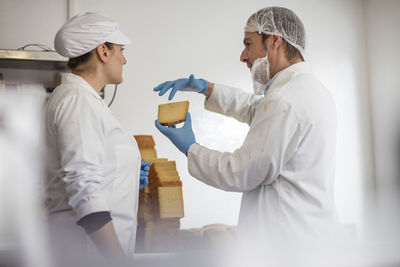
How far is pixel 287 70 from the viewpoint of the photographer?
1.46m

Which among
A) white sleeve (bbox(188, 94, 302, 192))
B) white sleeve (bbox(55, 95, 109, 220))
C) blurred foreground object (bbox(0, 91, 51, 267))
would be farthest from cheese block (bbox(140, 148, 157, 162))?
blurred foreground object (bbox(0, 91, 51, 267))

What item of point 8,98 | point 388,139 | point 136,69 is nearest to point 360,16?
point 388,139

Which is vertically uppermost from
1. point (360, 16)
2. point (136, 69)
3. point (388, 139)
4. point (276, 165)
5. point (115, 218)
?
point (360, 16)

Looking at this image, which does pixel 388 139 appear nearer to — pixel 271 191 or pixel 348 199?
pixel 348 199

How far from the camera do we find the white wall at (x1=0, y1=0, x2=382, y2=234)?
329 cm

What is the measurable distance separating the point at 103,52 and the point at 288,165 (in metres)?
0.75

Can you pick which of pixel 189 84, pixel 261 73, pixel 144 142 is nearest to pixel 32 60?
pixel 144 142

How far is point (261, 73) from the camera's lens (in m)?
1.65

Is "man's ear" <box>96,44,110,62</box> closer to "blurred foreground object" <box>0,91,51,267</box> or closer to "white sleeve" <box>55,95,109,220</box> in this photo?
"white sleeve" <box>55,95,109,220</box>

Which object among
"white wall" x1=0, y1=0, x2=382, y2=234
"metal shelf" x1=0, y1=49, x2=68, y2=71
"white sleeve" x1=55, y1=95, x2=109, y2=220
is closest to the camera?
"white sleeve" x1=55, y1=95, x2=109, y2=220

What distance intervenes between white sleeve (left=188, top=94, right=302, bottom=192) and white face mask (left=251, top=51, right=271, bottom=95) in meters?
0.31

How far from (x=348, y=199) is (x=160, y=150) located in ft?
6.06

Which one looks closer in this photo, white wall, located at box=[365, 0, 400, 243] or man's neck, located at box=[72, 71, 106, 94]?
man's neck, located at box=[72, 71, 106, 94]

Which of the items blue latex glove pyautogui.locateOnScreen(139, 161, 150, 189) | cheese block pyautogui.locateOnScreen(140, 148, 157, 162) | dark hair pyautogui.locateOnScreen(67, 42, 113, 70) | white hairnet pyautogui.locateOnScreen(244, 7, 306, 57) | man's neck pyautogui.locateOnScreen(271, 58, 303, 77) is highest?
white hairnet pyautogui.locateOnScreen(244, 7, 306, 57)
